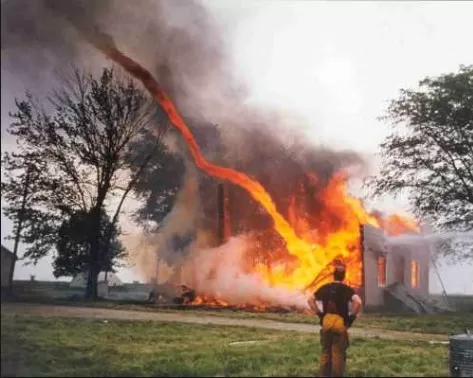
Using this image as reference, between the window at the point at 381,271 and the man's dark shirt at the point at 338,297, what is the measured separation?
277 cm

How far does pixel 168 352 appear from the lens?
8641 millimetres

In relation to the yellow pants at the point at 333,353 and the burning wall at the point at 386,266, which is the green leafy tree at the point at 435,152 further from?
the yellow pants at the point at 333,353

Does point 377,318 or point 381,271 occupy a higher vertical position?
point 381,271

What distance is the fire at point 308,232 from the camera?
34.3 feet

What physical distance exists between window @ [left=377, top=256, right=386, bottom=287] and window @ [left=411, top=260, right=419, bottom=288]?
1.06 m

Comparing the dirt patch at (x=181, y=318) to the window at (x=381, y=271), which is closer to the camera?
the dirt patch at (x=181, y=318)

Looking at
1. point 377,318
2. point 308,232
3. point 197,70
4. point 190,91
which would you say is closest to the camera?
point 190,91

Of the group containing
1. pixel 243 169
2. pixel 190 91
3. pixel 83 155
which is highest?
pixel 190 91

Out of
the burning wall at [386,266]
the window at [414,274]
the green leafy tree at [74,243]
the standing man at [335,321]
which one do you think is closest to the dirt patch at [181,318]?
the green leafy tree at [74,243]

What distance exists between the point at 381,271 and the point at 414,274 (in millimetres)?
2413

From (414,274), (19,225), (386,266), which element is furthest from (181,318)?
(414,274)

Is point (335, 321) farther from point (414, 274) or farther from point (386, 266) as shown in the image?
point (414, 274)

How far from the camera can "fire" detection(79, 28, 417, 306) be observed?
1045 cm

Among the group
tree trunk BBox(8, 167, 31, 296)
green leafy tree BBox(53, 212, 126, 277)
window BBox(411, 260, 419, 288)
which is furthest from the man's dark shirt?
window BBox(411, 260, 419, 288)
